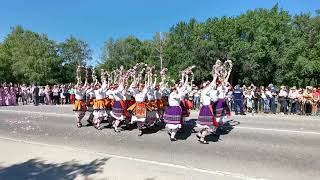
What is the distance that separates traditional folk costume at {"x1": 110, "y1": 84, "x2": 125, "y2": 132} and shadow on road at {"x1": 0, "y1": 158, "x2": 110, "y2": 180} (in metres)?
4.94

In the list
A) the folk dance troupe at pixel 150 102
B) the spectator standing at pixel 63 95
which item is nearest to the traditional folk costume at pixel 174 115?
the folk dance troupe at pixel 150 102

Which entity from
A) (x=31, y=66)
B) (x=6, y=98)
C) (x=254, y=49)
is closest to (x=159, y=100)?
(x=6, y=98)

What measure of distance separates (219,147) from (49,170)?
4.75 meters

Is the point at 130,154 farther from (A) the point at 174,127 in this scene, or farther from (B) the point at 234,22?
(B) the point at 234,22

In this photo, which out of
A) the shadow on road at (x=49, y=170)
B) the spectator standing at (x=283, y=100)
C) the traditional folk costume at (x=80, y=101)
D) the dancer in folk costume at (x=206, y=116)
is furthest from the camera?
the spectator standing at (x=283, y=100)

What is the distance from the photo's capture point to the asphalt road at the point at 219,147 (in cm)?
905

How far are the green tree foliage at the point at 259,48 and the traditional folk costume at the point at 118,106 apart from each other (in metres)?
34.9

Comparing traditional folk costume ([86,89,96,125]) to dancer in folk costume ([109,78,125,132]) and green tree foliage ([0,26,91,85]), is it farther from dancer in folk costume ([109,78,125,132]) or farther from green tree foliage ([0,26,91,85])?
green tree foliage ([0,26,91,85])

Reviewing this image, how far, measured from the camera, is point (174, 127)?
12797mm

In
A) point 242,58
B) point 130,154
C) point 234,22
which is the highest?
point 234,22

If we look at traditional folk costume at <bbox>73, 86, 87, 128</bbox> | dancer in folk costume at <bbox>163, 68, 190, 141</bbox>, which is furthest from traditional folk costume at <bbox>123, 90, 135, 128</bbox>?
dancer in folk costume at <bbox>163, 68, 190, 141</bbox>

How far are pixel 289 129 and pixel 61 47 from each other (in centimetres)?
7066

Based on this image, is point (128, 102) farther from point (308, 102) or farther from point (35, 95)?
point (35, 95)

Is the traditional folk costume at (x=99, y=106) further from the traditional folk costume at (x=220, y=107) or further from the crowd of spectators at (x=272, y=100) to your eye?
the crowd of spectators at (x=272, y=100)
